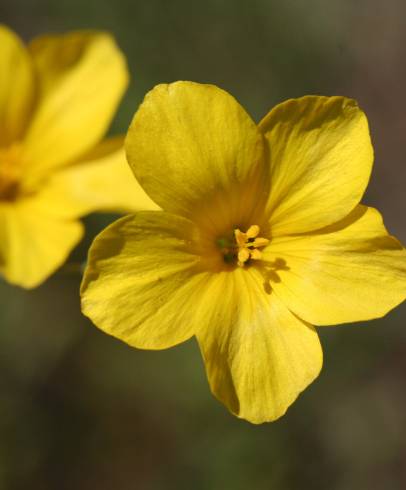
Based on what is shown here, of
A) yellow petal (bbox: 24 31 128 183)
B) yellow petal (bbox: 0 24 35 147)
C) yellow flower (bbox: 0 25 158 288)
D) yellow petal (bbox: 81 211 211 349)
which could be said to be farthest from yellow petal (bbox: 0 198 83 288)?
yellow petal (bbox: 81 211 211 349)

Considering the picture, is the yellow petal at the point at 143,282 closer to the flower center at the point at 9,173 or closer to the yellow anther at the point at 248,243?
the yellow anther at the point at 248,243

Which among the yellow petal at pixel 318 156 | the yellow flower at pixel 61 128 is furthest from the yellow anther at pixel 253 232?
the yellow flower at pixel 61 128

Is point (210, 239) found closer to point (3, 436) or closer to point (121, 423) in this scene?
point (3, 436)

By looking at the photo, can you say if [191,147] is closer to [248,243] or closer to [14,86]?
[248,243]

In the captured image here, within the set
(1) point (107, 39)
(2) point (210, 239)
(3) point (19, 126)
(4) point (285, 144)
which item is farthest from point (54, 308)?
(4) point (285, 144)

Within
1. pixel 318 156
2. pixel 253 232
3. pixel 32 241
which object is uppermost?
pixel 318 156

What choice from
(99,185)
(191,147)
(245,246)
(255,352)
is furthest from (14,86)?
(255,352)

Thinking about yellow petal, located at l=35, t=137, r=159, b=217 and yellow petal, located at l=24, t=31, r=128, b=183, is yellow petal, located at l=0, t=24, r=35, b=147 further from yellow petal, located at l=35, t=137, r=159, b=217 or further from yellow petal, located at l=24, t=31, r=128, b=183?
yellow petal, located at l=35, t=137, r=159, b=217
